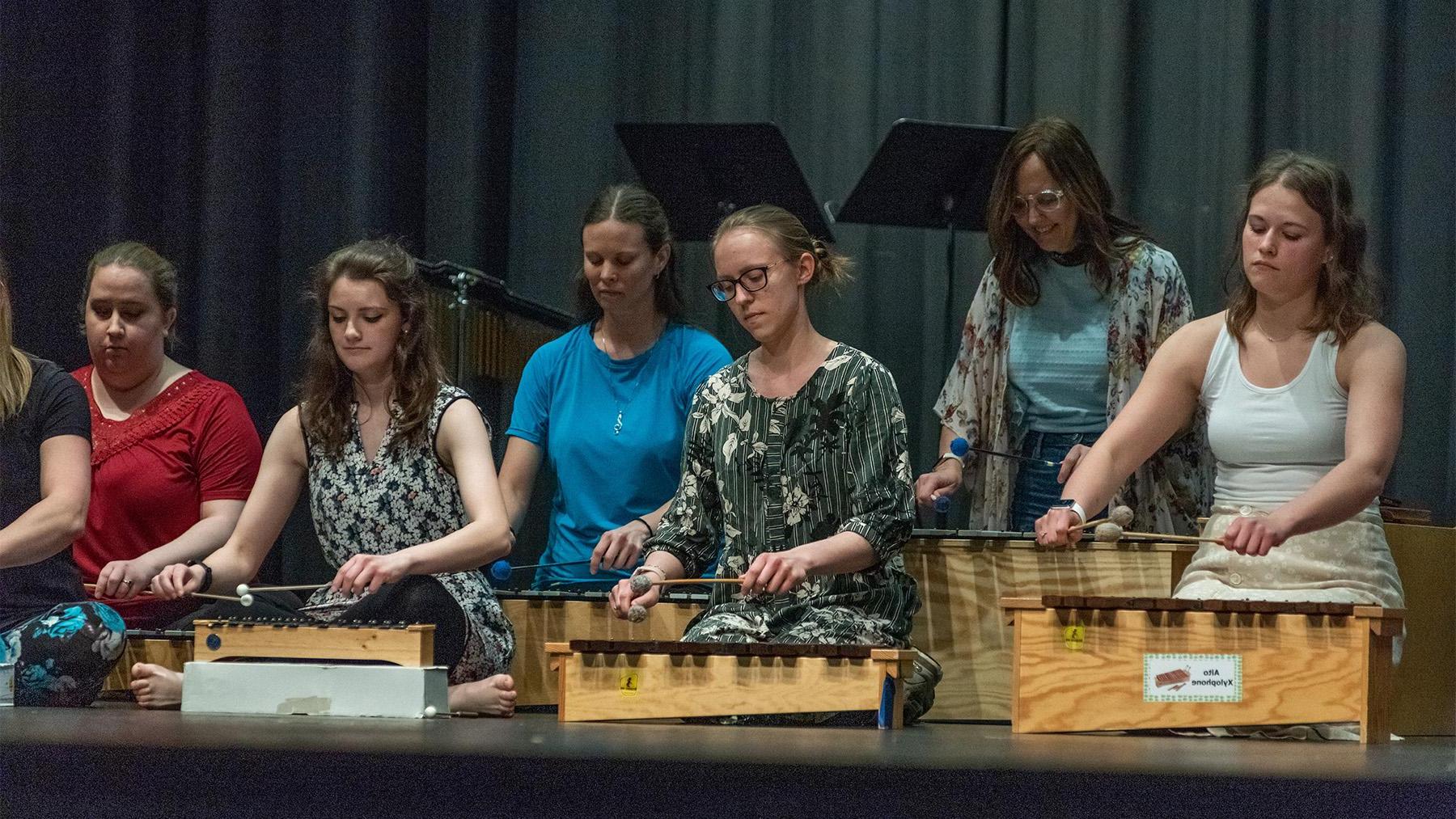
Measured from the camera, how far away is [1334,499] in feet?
9.75

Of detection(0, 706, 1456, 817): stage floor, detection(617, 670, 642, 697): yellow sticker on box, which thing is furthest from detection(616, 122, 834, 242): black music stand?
detection(0, 706, 1456, 817): stage floor

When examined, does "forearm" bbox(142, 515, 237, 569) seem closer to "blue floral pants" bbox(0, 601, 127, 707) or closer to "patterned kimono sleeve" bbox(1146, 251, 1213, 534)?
"blue floral pants" bbox(0, 601, 127, 707)

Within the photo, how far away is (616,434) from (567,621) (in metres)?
0.58

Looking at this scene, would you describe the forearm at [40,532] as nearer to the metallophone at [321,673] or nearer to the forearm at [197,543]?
the forearm at [197,543]

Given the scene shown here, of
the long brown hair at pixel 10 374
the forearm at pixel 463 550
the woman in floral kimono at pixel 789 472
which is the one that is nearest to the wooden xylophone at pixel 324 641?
the forearm at pixel 463 550

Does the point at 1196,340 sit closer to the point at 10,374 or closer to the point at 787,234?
the point at 787,234

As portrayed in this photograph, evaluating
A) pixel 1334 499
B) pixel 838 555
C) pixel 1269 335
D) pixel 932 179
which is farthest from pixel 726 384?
pixel 932 179

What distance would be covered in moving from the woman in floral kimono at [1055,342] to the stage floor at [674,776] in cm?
145

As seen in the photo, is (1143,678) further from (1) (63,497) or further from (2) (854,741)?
(1) (63,497)

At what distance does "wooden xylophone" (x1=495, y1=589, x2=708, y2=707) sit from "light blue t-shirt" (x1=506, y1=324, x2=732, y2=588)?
32 cm

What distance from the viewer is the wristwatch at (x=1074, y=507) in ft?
10.1

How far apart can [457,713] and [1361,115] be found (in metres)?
3.17

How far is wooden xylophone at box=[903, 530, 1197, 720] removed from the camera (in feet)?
11.5

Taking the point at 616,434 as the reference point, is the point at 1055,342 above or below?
above
